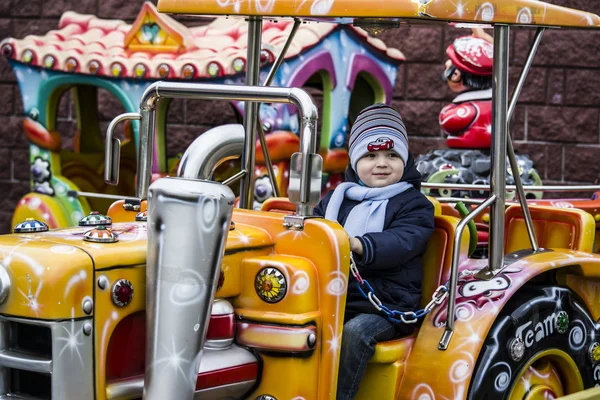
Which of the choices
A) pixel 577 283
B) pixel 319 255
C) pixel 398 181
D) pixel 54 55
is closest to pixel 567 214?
pixel 577 283

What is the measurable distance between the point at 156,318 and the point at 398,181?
134 centimetres

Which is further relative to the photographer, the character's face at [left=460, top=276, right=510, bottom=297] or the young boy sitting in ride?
the character's face at [left=460, top=276, right=510, bottom=297]

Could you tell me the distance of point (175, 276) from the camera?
289 centimetres

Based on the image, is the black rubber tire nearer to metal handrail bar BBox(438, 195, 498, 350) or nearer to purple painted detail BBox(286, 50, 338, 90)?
metal handrail bar BBox(438, 195, 498, 350)

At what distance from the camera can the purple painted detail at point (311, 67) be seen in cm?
662

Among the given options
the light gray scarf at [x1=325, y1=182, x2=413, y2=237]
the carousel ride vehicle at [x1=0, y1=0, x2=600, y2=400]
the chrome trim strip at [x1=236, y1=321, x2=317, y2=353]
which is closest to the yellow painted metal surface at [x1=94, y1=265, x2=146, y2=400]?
the carousel ride vehicle at [x1=0, y1=0, x2=600, y2=400]

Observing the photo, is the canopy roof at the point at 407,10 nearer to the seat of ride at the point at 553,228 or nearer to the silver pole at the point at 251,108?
the silver pole at the point at 251,108

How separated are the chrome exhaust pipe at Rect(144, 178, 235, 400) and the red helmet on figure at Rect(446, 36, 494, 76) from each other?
3.46 m

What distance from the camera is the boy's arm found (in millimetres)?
3557

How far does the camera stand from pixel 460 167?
5.92 meters

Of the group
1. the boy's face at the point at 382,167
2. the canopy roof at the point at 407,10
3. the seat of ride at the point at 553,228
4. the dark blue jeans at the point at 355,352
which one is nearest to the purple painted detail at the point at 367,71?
the seat of ride at the point at 553,228

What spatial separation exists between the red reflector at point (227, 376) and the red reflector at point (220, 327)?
11 cm

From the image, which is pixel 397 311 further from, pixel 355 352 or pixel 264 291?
pixel 264 291

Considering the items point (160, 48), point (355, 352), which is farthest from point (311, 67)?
point (355, 352)
